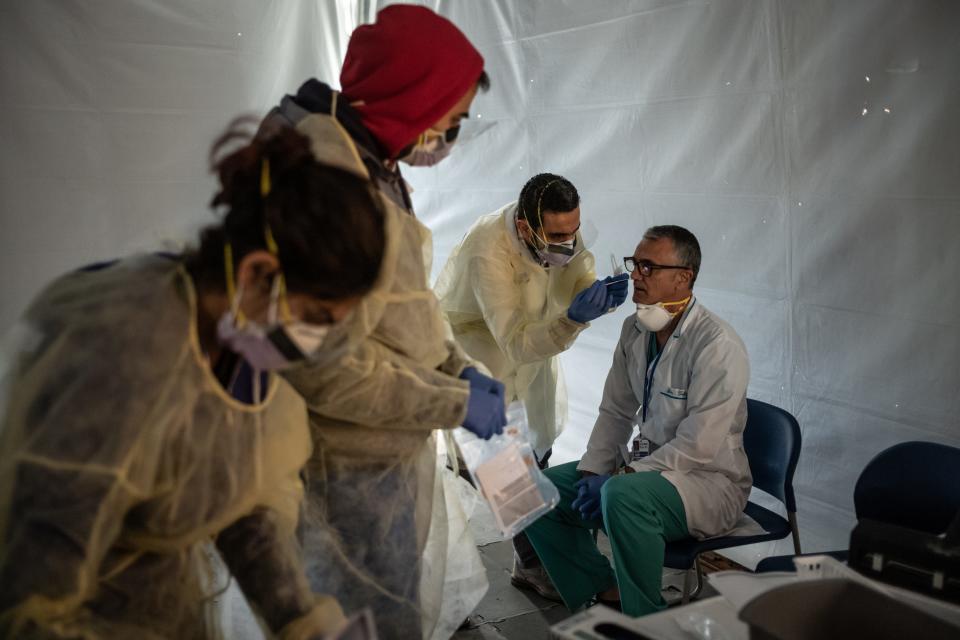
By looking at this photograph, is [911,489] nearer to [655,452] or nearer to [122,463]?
[655,452]

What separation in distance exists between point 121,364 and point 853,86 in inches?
87.0

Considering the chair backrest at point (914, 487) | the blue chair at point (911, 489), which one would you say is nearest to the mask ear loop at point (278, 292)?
the blue chair at point (911, 489)

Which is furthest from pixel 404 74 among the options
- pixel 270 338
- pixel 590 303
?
pixel 590 303

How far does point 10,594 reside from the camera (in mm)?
923

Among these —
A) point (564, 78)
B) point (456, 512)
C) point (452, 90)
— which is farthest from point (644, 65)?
point (456, 512)

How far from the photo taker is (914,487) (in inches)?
78.8

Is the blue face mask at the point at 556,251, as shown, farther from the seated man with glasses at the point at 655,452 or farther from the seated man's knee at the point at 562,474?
the seated man's knee at the point at 562,474

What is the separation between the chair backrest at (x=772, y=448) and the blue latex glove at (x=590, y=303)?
548 millimetres

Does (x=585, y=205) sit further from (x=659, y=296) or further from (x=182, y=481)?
(x=182, y=481)

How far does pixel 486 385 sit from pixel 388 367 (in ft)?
1.15

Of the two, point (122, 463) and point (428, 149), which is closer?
point (122, 463)

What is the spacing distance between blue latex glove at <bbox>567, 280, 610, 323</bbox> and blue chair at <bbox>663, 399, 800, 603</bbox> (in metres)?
0.55

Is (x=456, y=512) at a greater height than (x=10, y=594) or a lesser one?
lesser

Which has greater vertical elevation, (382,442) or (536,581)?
(382,442)
